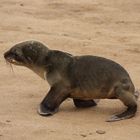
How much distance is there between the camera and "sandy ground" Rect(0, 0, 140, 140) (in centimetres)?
656

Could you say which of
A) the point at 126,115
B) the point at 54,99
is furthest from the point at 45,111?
the point at 126,115

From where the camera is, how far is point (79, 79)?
23.5ft

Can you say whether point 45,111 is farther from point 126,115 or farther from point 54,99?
point 126,115

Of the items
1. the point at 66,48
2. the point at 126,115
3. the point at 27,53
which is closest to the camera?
the point at 126,115

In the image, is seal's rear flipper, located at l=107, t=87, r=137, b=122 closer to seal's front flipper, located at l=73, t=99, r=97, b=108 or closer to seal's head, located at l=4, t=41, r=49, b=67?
seal's front flipper, located at l=73, t=99, r=97, b=108

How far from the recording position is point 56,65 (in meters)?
7.28

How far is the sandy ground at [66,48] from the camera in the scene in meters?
6.56

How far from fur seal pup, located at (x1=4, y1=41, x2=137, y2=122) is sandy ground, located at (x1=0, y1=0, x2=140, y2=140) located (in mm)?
165

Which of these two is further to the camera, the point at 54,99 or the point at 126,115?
the point at 54,99

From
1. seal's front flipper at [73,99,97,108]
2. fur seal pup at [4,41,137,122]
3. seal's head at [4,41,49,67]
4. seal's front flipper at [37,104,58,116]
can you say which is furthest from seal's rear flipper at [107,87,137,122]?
seal's head at [4,41,49,67]

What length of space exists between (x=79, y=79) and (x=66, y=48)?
3.61 metres

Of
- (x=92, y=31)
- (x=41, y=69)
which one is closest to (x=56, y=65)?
(x=41, y=69)

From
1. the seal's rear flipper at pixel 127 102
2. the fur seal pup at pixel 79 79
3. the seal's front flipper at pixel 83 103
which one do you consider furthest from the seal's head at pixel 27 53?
the seal's rear flipper at pixel 127 102

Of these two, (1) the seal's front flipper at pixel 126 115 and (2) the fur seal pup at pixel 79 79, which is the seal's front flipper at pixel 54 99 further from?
(1) the seal's front flipper at pixel 126 115
